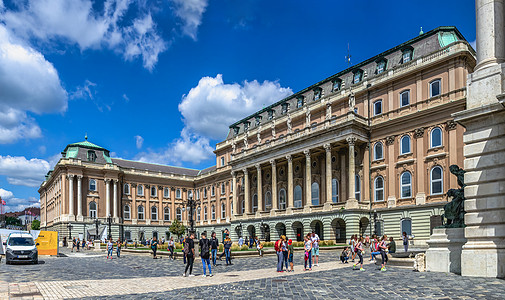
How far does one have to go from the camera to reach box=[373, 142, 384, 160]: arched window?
42.4 metres

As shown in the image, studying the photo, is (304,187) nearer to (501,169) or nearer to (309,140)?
(309,140)

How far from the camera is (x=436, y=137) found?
3738cm

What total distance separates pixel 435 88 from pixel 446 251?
87.5 feet

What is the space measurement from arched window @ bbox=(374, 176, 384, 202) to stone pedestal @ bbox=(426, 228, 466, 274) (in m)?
26.7

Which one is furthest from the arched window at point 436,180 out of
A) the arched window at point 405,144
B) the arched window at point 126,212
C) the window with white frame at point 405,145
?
the arched window at point 126,212

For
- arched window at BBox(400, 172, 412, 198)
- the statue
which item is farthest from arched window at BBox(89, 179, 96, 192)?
the statue

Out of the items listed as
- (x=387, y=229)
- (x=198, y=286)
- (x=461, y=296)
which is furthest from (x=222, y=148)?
(x=461, y=296)

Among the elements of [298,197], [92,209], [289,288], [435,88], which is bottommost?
[92,209]

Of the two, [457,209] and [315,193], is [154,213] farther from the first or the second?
[457,209]

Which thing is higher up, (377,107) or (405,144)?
(377,107)

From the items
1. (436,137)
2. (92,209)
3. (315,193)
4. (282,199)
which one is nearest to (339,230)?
(315,193)

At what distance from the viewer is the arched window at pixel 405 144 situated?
1567 inches

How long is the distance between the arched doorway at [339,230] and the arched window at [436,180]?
1013cm

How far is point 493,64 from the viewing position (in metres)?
14.2
